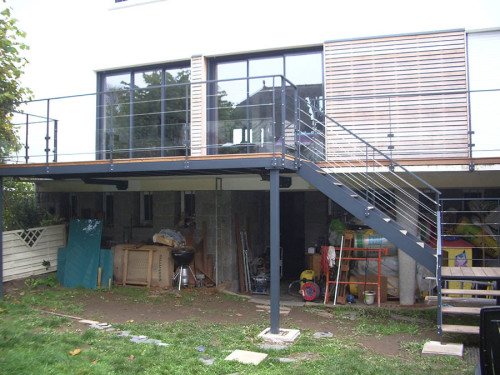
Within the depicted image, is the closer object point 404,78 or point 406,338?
point 406,338

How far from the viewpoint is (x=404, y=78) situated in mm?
9250

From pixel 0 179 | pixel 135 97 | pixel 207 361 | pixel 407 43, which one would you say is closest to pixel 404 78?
pixel 407 43

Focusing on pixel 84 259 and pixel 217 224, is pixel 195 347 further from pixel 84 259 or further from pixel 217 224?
pixel 84 259

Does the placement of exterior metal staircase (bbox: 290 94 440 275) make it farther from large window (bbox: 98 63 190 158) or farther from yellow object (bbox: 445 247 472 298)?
large window (bbox: 98 63 190 158)

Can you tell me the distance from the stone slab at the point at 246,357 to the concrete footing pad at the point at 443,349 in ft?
7.45

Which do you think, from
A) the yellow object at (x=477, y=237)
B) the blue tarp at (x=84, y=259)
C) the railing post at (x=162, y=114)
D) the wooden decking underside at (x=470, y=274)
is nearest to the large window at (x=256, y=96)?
the railing post at (x=162, y=114)

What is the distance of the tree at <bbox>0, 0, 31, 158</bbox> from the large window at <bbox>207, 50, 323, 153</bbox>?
4.41m

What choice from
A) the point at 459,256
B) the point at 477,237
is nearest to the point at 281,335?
the point at 459,256

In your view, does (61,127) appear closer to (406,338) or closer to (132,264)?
(132,264)

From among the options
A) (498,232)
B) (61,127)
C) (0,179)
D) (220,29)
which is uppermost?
(220,29)

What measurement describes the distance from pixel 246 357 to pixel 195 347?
3.01 ft

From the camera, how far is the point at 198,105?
1063 centimetres

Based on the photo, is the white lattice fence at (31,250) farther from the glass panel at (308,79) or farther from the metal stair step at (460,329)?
the metal stair step at (460,329)

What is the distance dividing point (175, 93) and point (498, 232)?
782 cm
